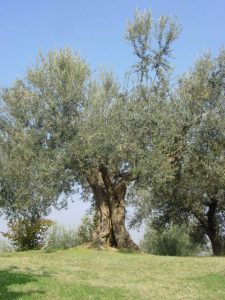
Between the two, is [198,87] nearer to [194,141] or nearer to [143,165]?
[194,141]

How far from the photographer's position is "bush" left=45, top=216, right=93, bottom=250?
129ft

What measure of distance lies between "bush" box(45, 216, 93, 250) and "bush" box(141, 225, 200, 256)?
5982 mm

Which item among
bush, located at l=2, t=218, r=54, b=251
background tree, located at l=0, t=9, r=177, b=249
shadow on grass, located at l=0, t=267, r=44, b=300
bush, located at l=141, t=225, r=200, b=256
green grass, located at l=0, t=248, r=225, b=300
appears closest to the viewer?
shadow on grass, located at l=0, t=267, r=44, b=300

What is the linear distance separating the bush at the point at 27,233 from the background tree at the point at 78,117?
611cm

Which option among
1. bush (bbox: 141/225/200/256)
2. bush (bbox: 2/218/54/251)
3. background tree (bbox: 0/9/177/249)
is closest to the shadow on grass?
background tree (bbox: 0/9/177/249)

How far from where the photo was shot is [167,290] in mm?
15133

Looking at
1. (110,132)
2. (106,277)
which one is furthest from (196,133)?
(106,277)

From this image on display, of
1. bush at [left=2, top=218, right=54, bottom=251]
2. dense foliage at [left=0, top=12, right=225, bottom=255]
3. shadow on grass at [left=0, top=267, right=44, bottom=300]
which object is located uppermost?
dense foliage at [left=0, top=12, right=225, bottom=255]

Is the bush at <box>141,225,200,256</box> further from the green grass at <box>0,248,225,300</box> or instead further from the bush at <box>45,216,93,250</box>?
the green grass at <box>0,248,225,300</box>

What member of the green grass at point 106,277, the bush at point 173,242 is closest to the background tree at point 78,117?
the green grass at point 106,277

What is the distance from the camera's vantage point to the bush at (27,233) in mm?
32562

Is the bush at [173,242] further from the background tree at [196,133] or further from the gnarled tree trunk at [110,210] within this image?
the gnarled tree trunk at [110,210]

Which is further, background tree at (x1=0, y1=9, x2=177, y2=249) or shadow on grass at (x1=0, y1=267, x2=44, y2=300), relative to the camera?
background tree at (x1=0, y1=9, x2=177, y2=249)

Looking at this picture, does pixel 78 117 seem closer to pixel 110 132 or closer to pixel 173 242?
pixel 110 132
